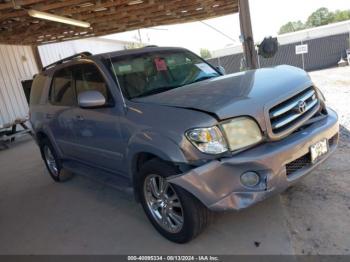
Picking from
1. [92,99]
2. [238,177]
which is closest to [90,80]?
[92,99]

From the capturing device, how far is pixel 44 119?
5527 millimetres

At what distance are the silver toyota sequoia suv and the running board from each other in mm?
19

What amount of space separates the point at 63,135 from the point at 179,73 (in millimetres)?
2000

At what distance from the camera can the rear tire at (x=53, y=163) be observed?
18.7 feet

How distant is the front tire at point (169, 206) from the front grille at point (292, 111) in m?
0.93

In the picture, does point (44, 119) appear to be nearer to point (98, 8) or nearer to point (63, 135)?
point (63, 135)

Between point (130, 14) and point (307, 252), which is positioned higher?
point (130, 14)

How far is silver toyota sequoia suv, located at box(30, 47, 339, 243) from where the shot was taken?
9.17ft

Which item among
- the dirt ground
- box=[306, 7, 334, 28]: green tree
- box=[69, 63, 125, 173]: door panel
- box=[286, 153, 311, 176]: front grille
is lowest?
box=[306, 7, 334, 28]: green tree

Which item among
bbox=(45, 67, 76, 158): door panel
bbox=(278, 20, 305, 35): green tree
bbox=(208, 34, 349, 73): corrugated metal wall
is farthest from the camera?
bbox=(278, 20, 305, 35): green tree

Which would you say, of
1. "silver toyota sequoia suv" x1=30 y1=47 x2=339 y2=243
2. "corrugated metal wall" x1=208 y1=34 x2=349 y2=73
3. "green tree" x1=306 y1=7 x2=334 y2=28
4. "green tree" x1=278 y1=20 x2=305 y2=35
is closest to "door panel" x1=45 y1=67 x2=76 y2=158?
"silver toyota sequoia suv" x1=30 y1=47 x2=339 y2=243

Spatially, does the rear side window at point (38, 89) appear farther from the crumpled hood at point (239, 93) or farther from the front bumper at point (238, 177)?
the front bumper at point (238, 177)

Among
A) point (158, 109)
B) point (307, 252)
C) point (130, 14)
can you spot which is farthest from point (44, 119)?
point (130, 14)

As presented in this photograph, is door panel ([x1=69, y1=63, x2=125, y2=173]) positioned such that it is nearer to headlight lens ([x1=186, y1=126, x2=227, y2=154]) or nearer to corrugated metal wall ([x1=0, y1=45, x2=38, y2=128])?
headlight lens ([x1=186, y1=126, x2=227, y2=154])
